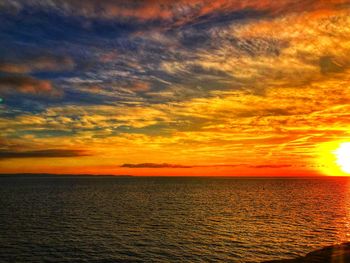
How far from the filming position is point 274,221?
2997 inches

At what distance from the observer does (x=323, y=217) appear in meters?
84.1

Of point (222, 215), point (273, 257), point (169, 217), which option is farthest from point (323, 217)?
point (273, 257)

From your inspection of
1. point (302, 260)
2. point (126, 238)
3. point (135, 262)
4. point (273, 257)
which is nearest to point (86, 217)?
point (126, 238)

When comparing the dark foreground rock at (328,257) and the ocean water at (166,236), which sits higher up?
the dark foreground rock at (328,257)

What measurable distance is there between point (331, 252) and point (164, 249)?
23.4 metres

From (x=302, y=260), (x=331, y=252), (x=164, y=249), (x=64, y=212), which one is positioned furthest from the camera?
(x=64, y=212)

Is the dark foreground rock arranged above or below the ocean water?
above

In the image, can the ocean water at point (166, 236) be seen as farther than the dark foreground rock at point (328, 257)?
Yes

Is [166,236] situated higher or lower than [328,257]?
lower

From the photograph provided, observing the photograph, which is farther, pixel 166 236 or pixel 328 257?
pixel 166 236

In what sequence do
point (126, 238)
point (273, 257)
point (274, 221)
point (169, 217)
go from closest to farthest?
point (273, 257) < point (126, 238) < point (274, 221) < point (169, 217)

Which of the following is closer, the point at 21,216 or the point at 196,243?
the point at 196,243

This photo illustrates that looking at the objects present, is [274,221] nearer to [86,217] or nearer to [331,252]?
[331,252]

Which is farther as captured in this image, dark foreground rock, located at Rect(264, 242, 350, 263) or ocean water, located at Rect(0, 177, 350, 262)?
ocean water, located at Rect(0, 177, 350, 262)
